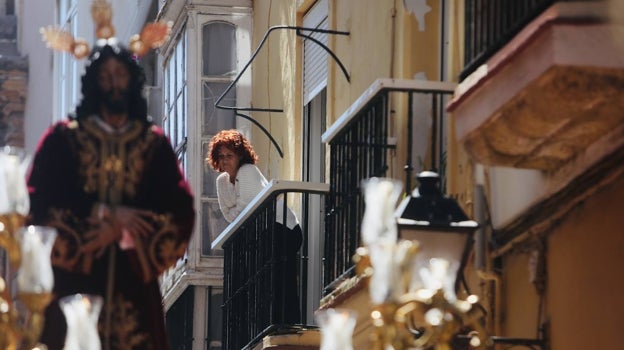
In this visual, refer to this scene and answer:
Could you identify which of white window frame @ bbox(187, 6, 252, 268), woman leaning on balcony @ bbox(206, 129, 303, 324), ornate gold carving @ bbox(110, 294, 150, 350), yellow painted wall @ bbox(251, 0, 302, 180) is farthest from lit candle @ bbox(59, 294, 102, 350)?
white window frame @ bbox(187, 6, 252, 268)

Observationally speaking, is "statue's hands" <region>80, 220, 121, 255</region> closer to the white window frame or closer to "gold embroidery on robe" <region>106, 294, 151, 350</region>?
"gold embroidery on robe" <region>106, 294, 151, 350</region>

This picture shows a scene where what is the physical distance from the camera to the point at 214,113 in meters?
20.0

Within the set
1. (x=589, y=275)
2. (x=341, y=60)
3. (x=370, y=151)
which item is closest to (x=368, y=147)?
(x=370, y=151)

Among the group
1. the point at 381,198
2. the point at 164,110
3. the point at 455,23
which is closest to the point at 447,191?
the point at 455,23

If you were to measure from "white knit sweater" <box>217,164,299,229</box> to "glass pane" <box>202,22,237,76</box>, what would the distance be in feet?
8.78

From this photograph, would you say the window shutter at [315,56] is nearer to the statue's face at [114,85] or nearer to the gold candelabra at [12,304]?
the statue's face at [114,85]

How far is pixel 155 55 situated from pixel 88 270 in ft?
51.2

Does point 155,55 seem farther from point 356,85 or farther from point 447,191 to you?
point 447,191

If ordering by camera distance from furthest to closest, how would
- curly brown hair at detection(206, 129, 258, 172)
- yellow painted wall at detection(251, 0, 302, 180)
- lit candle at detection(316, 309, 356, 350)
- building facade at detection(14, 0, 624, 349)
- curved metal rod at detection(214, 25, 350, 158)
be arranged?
yellow painted wall at detection(251, 0, 302, 180), curly brown hair at detection(206, 129, 258, 172), curved metal rod at detection(214, 25, 350, 158), building facade at detection(14, 0, 624, 349), lit candle at detection(316, 309, 356, 350)

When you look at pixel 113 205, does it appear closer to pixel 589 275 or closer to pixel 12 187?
pixel 12 187

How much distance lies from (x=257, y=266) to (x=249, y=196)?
526 mm

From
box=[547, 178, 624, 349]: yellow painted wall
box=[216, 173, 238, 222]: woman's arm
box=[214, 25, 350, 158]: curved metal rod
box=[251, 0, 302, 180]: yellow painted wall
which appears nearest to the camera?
box=[547, 178, 624, 349]: yellow painted wall

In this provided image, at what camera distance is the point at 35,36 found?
3603 centimetres

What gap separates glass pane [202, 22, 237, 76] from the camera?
20.0 meters
